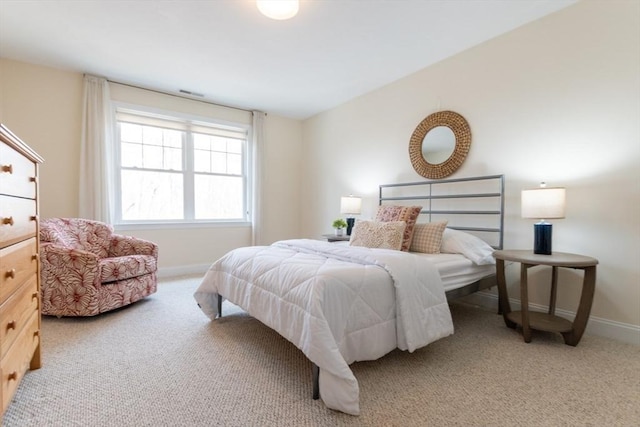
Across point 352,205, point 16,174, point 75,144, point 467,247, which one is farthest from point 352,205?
point 75,144

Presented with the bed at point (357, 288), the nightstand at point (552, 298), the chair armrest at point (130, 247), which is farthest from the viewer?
the chair armrest at point (130, 247)

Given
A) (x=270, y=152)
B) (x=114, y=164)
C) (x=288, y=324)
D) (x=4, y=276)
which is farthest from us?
(x=270, y=152)

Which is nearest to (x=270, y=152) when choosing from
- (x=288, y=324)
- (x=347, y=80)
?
(x=347, y=80)

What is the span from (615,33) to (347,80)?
2431 mm

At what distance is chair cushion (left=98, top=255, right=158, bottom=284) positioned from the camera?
2.61m

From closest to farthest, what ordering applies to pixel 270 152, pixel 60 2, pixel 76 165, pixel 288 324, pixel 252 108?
pixel 288 324, pixel 60 2, pixel 76 165, pixel 252 108, pixel 270 152

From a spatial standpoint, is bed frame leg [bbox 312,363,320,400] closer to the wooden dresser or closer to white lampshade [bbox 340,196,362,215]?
the wooden dresser

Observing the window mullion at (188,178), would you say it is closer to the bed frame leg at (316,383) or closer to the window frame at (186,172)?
the window frame at (186,172)

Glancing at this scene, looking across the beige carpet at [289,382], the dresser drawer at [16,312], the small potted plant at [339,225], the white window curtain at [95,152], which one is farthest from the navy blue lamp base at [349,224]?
the dresser drawer at [16,312]

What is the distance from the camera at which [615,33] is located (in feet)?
7.06

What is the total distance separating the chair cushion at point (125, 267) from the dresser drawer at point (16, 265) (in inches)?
39.1

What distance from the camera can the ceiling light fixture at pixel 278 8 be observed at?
7.20ft

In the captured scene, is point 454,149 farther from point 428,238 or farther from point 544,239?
point 544,239

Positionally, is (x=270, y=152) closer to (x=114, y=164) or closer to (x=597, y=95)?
(x=114, y=164)
